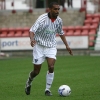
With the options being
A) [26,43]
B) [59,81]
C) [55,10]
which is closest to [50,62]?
[55,10]

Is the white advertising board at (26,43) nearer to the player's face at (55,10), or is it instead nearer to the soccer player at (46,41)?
the soccer player at (46,41)

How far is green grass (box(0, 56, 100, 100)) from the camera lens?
40.4ft

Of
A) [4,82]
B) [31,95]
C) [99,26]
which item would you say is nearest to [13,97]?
[31,95]

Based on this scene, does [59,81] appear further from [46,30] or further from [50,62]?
[46,30]

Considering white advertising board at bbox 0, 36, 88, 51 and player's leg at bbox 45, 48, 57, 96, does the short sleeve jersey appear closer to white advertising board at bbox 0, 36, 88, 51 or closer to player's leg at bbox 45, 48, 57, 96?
player's leg at bbox 45, 48, 57, 96

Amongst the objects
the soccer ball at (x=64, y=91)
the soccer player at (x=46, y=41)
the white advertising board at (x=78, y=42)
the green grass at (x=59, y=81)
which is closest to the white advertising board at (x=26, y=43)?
the white advertising board at (x=78, y=42)

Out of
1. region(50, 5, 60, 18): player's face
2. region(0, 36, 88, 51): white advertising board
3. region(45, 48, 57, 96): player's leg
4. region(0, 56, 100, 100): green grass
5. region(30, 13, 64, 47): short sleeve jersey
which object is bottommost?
region(0, 36, 88, 51): white advertising board

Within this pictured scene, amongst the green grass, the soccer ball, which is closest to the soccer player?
the soccer ball

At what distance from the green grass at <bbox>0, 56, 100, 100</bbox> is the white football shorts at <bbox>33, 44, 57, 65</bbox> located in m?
0.87

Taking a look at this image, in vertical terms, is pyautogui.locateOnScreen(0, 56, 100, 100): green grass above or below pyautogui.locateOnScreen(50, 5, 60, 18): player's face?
below

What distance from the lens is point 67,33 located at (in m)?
32.7

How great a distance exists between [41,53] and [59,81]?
408 centimetres

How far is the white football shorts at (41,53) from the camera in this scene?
487 inches

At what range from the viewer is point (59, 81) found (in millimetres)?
16375
